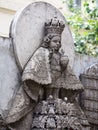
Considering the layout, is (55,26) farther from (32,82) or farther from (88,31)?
(88,31)

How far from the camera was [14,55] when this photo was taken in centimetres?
499

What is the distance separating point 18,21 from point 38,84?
37.6 inches

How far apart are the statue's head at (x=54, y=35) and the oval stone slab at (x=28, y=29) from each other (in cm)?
20

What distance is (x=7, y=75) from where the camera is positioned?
487 centimetres

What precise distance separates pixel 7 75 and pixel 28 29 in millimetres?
771

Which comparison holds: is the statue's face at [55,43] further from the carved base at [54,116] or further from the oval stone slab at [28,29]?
the carved base at [54,116]

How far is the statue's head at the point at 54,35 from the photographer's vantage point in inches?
198

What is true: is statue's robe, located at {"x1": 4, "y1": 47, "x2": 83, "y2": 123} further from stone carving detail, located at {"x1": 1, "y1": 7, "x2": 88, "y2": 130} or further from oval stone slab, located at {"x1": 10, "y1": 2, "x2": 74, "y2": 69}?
oval stone slab, located at {"x1": 10, "y1": 2, "x2": 74, "y2": 69}

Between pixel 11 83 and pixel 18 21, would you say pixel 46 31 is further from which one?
pixel 11 83

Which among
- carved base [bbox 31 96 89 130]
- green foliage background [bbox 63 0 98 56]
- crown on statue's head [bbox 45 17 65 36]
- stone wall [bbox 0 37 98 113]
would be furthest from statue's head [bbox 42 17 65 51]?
green foliage background [bbox 63 0 98 56]

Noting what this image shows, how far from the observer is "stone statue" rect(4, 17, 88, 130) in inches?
185

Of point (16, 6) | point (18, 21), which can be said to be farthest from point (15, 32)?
point (16, 6)


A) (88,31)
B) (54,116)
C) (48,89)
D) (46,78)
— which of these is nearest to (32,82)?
(46,78)

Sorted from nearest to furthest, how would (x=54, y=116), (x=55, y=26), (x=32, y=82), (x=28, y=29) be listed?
(x=54, y=116) → (x=32, y=82) → (x=55, y=26) → (x=28, y=29)
